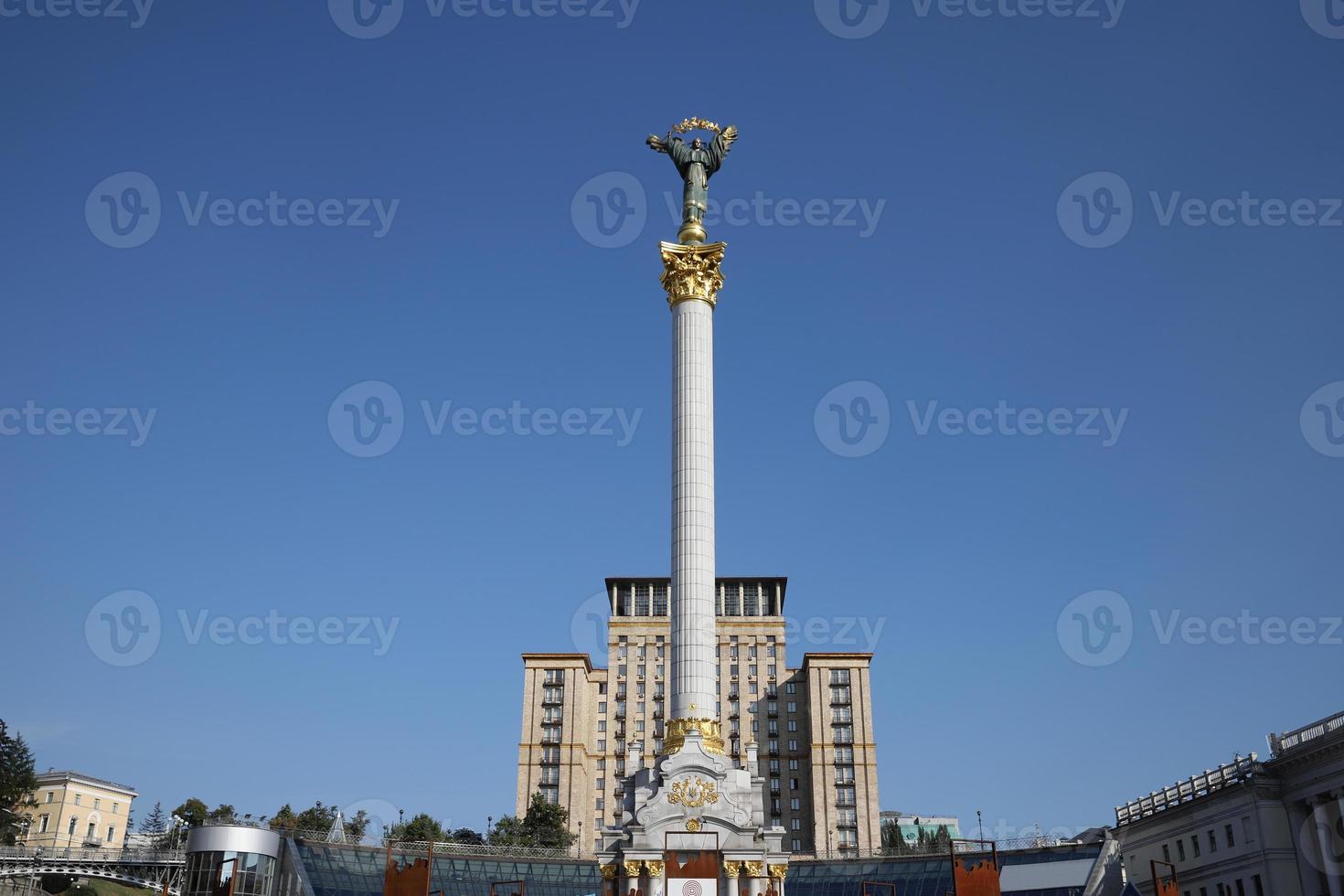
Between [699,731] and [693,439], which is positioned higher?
[693,439]

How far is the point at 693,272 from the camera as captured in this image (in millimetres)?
58719

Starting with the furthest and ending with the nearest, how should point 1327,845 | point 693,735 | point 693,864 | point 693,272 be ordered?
point 1327,845 < point 693,272 < point 693,735 < point 693,864

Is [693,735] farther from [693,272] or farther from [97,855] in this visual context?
[97,855]

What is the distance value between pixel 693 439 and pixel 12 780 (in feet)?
233

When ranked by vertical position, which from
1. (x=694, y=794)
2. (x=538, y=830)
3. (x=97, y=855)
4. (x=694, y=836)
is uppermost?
(x=538, y=830)

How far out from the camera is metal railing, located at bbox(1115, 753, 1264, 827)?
65906mm

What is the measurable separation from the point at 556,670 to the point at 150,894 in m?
47.6

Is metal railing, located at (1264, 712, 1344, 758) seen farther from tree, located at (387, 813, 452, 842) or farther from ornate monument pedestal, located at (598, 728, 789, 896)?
tree, located at (387, 813, 452, 842)

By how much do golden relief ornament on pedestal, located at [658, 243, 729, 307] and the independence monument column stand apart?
0.05 meters

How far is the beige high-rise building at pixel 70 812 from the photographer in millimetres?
111375

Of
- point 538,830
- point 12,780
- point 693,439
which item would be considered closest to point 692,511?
point 693,439

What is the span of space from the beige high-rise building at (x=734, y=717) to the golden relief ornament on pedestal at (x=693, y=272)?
70.0 meters

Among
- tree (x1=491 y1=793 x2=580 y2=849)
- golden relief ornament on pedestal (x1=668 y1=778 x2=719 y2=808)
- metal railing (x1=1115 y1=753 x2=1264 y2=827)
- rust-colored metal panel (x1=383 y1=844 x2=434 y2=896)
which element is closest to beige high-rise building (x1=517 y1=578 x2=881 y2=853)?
tree (x1=491 y1=793 x2=580 y2=849)

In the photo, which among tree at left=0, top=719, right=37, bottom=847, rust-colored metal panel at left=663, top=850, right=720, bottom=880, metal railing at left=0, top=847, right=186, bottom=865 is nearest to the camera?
rust-colored metal panel at left=663, top=850, right=720, bottom=880
